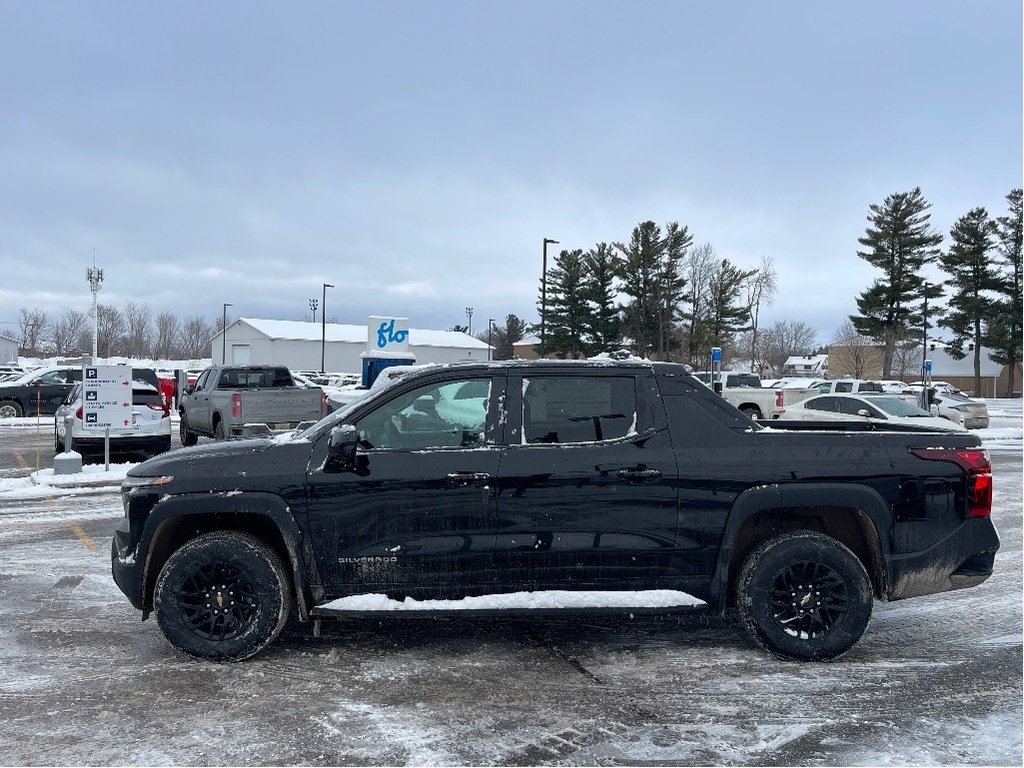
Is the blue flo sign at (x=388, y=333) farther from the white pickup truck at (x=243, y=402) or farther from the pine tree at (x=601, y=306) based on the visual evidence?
the pine tree at (x=601, y=306)

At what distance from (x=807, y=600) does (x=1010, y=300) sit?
63.8 metres

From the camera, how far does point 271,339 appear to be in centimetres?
8381

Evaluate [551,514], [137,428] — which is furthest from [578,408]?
→ [137,428]

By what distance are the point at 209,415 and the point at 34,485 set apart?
4.74 m

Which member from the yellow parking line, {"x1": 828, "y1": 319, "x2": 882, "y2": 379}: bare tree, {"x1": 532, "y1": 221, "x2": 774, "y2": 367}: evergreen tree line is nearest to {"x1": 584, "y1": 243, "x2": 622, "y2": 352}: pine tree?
{"x1": 532, "y1": 221, "x2": 774, "y2": 367}: evergreen tree line

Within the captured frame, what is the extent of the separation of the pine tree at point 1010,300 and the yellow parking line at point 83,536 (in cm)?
6257

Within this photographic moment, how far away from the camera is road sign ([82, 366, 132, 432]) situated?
12.4 metres

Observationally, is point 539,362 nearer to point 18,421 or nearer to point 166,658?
point 166,658

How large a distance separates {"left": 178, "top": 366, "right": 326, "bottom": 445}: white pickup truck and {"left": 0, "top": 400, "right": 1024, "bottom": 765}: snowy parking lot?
8.03 metres

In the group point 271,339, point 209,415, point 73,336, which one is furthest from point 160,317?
point 209,415

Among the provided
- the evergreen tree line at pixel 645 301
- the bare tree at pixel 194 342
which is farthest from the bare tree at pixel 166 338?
the evergreen tree line at pixel 645 301

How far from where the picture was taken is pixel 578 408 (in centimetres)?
486

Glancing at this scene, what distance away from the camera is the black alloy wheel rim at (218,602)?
184 inches

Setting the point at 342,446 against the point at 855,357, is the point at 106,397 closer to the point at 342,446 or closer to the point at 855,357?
the point at 342,446
